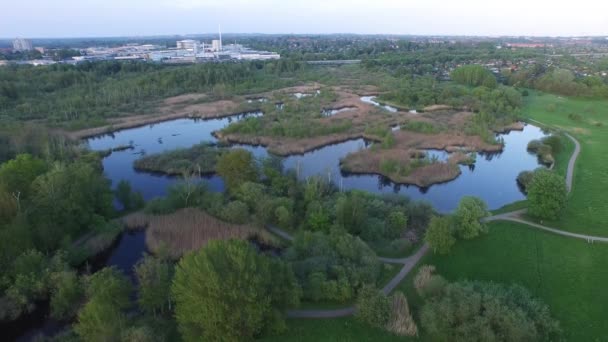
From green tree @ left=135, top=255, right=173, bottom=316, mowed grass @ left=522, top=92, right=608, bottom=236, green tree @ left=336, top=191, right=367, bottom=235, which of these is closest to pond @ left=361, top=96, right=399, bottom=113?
mowed grass @ left=522, top=92, right=608, bottom=236

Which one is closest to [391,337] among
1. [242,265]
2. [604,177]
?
[242,265]

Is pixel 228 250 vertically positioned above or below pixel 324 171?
above

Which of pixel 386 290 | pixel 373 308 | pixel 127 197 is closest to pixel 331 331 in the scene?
pixel 373 308

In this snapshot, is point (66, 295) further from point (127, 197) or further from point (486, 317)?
point (486, 317)

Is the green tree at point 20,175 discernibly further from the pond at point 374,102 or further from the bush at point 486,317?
the pond at point 374,102

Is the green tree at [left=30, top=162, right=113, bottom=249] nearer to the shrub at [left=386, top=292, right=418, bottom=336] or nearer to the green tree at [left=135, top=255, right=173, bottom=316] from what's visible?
the green tree at [left=135, top=255, right=173, bottom=316]

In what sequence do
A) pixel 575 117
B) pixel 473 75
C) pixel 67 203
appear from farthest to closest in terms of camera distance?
pixel 473 75 → pixel 575 117 → pixel 67 203

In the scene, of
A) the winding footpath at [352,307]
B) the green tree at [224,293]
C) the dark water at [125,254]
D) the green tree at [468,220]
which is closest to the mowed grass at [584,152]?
the green tree at [468,220]
